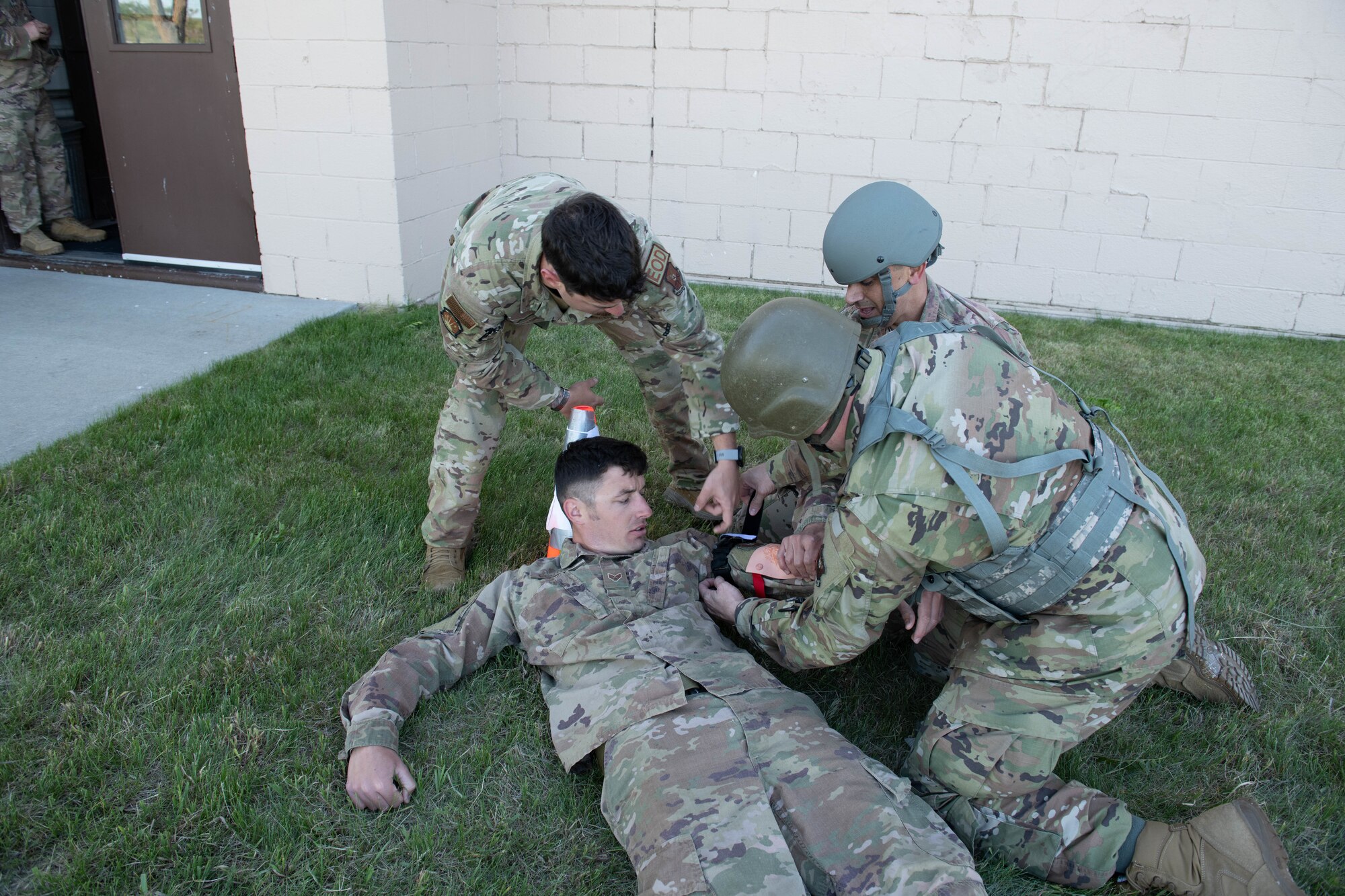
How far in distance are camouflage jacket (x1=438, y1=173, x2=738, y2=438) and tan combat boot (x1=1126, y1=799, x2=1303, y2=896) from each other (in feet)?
6.46

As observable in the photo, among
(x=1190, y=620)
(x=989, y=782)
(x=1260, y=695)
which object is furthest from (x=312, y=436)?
(x=1260, y=695)

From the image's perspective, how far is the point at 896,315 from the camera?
357 cm

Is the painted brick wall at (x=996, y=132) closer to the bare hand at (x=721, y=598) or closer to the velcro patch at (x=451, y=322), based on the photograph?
the velcro patch at (x=451, y=322)

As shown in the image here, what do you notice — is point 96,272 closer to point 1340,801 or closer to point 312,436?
point 312,436

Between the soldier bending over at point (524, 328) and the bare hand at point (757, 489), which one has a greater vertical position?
the soldier bending over at point (524, 328)

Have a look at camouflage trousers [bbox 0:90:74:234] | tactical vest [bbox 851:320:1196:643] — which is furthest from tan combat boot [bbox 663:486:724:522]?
camouflage trousers [bbox 0:90:74:234]

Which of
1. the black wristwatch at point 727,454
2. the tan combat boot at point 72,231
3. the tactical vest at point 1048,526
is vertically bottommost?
the tan combat boot at point 72,231

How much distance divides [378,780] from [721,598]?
4.07ft

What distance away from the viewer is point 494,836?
256 cm

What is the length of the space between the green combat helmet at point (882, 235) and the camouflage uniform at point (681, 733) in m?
1.20

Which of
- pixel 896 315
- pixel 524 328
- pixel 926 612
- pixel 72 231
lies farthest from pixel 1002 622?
pixel 72 231

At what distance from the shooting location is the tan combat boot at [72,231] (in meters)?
8.25

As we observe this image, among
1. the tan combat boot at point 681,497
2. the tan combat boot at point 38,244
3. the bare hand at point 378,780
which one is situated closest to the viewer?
the bare hand at point 378,780

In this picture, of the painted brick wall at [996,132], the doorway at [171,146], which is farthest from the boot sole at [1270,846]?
the doorway at [171,146]
